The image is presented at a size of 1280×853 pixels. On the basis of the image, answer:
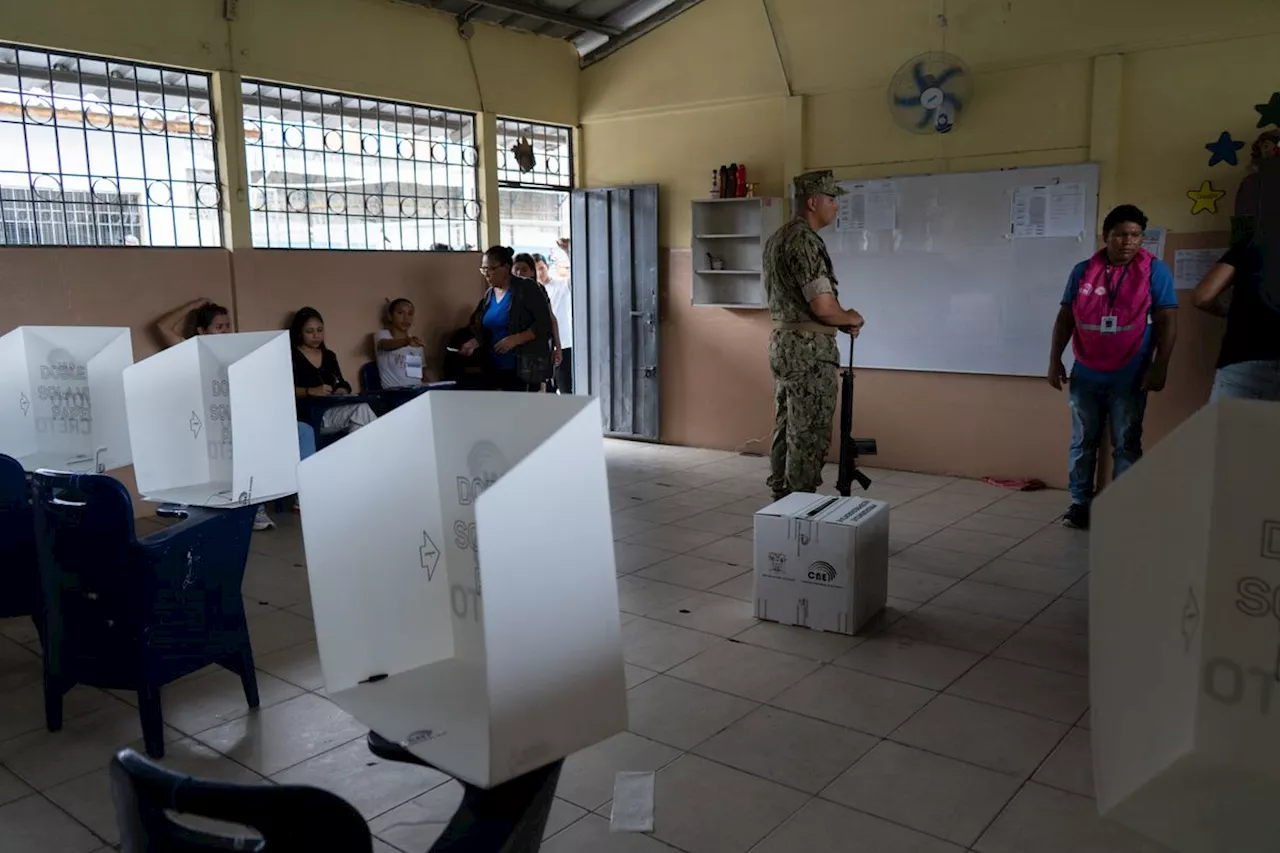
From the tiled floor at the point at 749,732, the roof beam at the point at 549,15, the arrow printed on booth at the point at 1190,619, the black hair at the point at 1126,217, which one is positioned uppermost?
the roof beam at the point at 549,15

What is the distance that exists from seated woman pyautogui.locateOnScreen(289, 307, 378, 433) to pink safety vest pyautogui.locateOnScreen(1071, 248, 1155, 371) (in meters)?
3.69

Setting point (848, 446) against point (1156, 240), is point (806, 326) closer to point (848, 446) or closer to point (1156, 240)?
point (848, 446)

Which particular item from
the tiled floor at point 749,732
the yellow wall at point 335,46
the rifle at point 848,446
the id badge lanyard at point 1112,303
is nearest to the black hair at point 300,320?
the yellow wall at point 335,46

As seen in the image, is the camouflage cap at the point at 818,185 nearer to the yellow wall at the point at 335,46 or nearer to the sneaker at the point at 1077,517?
the sneaker at the point at 1077,517

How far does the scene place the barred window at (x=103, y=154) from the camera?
4.54 meters

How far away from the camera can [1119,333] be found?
4473 millimetres

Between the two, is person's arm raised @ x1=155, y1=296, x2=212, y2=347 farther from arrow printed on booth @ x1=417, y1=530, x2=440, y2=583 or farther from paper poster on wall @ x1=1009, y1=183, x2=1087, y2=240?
paper poster on wall @ x1=1009, y1=183, x2=1087, y2=240

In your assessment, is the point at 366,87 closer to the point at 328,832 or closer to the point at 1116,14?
the point at 1116,14

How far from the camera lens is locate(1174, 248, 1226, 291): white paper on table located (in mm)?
4883

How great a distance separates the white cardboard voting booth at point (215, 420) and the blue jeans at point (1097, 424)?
371 centimetres

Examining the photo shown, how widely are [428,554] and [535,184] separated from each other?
6.13 meters

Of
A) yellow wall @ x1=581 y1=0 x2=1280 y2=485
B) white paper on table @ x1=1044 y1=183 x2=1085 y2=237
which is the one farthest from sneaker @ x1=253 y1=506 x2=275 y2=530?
white paper on table @ x1=1044 y1=183 x2=1085 y2=237

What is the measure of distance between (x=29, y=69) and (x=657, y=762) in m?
4.41

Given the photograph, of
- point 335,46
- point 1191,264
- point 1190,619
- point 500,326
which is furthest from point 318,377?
point 1190,619
